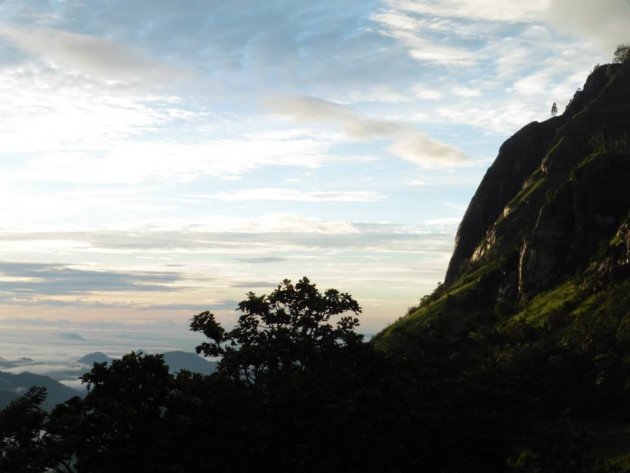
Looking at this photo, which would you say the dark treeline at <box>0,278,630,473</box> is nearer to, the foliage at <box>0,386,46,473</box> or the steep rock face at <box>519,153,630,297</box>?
the foliage at <box>0,386,46,473</box>

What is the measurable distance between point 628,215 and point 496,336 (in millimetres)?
36180

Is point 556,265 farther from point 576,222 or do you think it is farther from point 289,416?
point 289,416

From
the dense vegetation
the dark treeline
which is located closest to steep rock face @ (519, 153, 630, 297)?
the dense vegetation

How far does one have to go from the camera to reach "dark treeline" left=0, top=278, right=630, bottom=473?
116 ft

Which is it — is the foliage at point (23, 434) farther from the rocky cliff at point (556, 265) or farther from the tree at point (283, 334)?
the rocky cliff at point (556, 265)

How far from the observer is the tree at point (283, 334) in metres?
52.0

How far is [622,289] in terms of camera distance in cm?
10856

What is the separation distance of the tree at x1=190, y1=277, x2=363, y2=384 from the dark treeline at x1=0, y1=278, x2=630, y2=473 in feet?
0.32

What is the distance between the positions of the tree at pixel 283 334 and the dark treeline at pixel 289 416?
99 mm

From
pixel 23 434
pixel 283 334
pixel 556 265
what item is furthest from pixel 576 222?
pixel 23 434

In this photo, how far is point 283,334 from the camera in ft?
178

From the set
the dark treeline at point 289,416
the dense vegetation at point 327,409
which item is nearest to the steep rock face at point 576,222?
the dense vegetation at point 327,409

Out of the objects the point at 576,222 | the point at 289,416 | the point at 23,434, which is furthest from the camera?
the point at 576,222

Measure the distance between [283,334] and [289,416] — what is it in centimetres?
1421
